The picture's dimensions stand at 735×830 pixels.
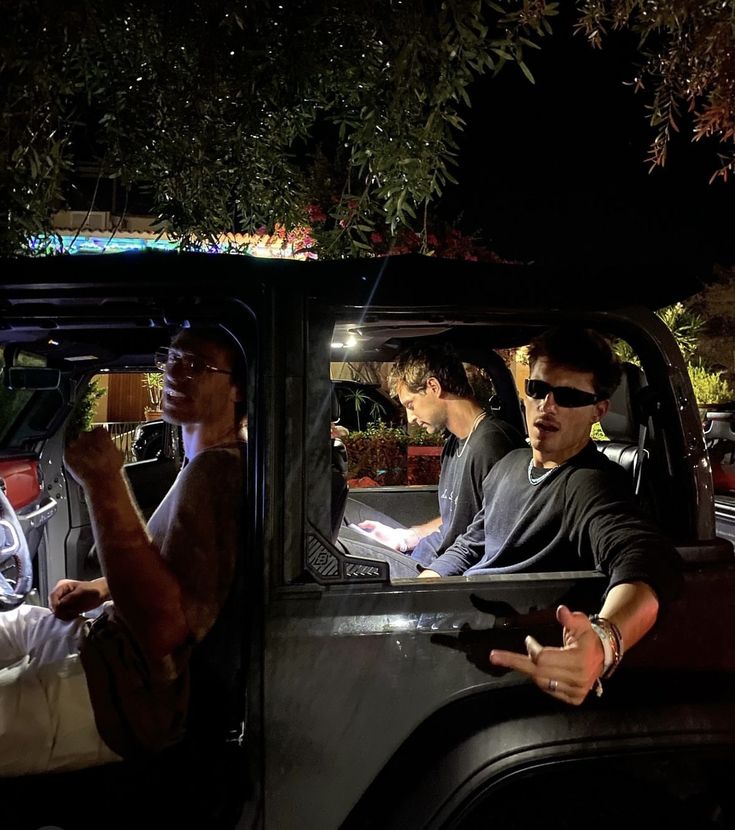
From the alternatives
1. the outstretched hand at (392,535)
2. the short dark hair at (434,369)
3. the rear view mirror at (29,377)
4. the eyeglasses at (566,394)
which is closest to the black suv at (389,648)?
the eyeglasses at (566,394)

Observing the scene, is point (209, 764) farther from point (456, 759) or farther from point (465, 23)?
point (465, 23)

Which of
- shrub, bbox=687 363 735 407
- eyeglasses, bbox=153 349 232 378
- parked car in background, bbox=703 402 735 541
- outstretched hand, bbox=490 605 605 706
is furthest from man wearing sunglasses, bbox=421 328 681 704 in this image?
shrub, bbox=687 363 735 407

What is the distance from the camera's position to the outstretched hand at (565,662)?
1547 mm

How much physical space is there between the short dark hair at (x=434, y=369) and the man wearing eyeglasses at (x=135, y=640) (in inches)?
74.8

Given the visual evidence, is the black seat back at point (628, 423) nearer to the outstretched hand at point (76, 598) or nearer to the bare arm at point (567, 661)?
the bare arm at point (567, 661)

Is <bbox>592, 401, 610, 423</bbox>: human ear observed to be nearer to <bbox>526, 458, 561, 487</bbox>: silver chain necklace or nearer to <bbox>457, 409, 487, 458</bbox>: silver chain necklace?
<bbox>526, 458, 561, 487</bbox>: silver chain necklace

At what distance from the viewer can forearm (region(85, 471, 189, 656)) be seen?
1824 millimetres

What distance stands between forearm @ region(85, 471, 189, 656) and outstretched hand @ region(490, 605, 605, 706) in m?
0.85

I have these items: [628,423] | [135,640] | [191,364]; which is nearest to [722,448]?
[628,423]

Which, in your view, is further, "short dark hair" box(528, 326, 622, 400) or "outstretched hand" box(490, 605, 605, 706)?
"short dark hair" box(528, 326, 622, 400)

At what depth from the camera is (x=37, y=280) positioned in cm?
182

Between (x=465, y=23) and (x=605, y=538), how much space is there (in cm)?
284

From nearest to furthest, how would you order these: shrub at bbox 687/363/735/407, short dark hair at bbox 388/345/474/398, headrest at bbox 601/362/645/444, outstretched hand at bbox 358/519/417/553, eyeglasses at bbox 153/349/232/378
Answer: eyeglasses at bbox 153/349/232/378
headrest at bbox 601/362/645/444
short dark hair at bbox 388/345/474/398
outstretched hand at bbox 358/519/417/553
shrub at bbox 687/363/735/407

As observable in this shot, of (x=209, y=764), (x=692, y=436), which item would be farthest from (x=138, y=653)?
(x=692, y=436)
